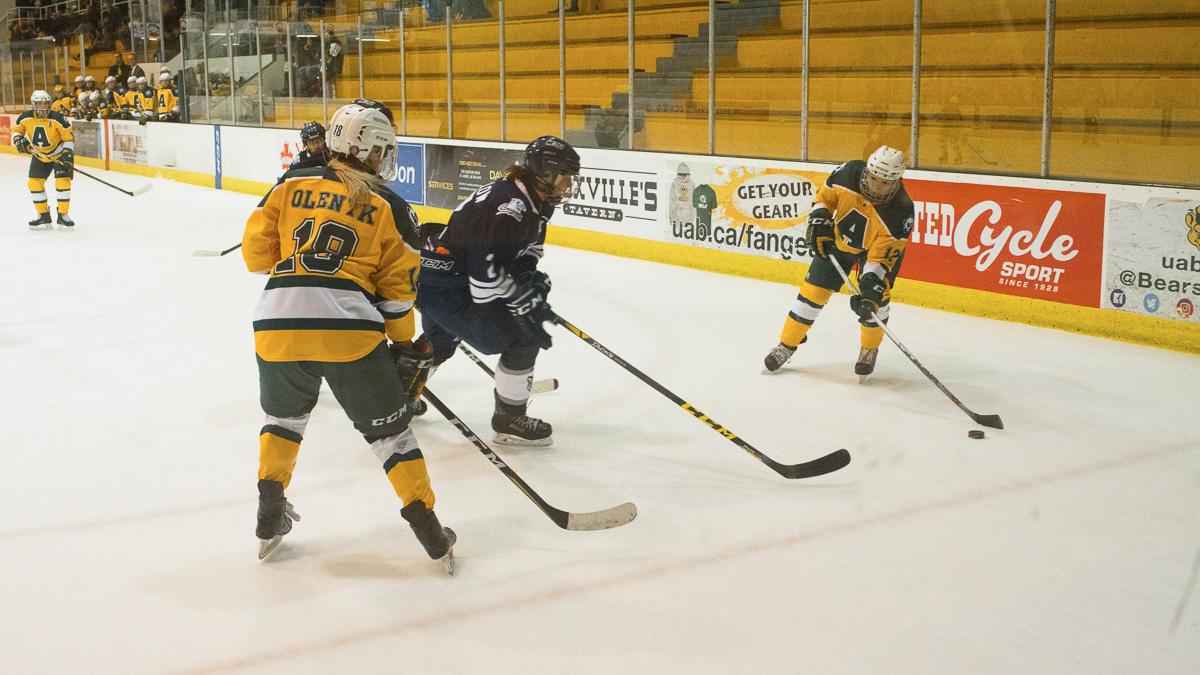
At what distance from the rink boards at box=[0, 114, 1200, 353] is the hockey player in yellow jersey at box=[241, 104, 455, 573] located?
10.6ft

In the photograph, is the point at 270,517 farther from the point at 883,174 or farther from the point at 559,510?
the point at 883,174

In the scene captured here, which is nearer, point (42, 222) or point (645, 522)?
point (645, 522)

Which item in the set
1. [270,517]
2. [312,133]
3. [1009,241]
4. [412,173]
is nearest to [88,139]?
[412,173]

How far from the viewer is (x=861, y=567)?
254 centimetres

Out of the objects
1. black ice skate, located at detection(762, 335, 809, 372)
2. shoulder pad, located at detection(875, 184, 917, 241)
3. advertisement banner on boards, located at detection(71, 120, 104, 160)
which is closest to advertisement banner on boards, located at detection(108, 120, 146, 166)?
advertisement banner on boards, located at detection(71, 120, 104, 160)

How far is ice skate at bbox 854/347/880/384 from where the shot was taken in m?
4.40

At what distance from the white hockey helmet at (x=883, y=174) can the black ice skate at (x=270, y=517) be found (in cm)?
271

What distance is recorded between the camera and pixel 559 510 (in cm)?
267

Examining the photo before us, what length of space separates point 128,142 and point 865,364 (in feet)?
47.4

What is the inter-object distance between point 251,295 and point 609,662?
4.82 meters

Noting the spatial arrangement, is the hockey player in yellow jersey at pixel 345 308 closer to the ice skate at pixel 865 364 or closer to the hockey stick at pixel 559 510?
the hockey stick at pixel 559 510

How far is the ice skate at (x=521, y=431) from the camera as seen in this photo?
351 cm

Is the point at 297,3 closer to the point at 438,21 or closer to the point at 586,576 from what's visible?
the point at 438,21

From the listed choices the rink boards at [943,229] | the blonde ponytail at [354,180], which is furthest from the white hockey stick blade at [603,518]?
the rink boards at [943,229]
